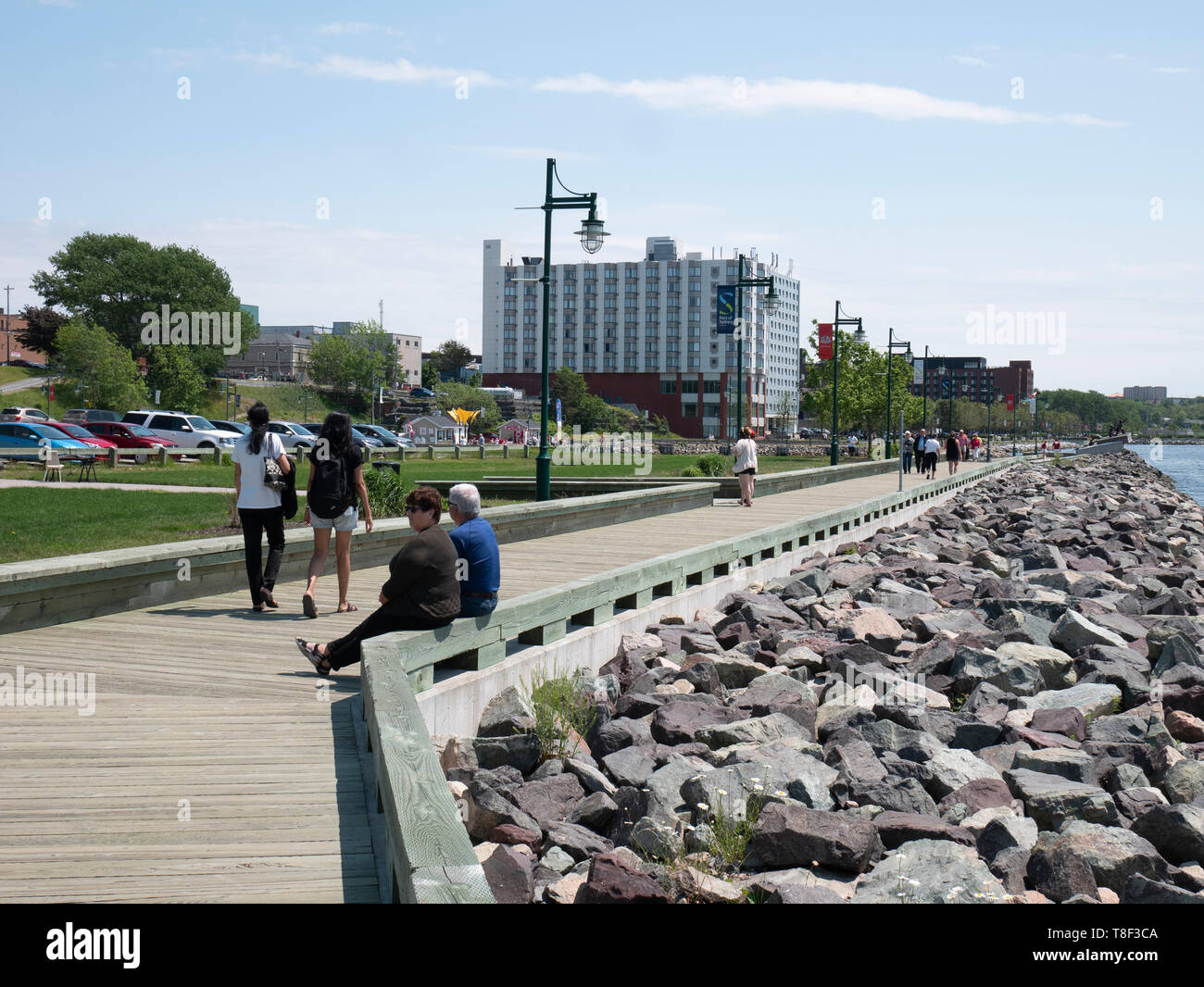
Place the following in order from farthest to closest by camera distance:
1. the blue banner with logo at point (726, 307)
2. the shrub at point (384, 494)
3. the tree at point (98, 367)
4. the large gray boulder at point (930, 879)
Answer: the tree at point (98, 367) → the blue banner with logo at point (726, 307) → the shrub at point (384, 494) → the large gray boulder at point (930, 879)

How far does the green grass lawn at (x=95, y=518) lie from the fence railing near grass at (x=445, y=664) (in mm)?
7274

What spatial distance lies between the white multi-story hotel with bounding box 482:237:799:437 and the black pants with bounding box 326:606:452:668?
153 metres

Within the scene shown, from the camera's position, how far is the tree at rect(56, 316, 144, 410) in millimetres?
76062

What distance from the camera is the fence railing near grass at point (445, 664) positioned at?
3838 millimetres

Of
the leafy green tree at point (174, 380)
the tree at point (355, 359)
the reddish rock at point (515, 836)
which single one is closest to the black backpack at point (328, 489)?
the reddish rock at point (515, 836)

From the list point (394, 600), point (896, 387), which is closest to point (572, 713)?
point (394, 600)

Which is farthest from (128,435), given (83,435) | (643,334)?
(643,334)

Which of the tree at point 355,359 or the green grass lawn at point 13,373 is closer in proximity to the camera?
the green grass lawn at point 13,373

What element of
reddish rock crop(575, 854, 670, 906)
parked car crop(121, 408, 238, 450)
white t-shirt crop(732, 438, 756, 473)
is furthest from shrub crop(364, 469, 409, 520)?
parked car crop(121, 408, 238, 450)

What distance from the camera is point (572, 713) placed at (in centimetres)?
836

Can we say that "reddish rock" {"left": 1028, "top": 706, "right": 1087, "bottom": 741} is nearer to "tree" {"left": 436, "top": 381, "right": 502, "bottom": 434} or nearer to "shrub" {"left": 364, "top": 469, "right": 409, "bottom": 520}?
"shrub" {"left": 364, "top": 469, "right": 409, "bottom": 520}

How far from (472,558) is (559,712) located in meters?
1.29

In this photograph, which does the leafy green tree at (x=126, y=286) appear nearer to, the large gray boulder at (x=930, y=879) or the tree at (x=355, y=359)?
the tree at (x=355, y=359)
